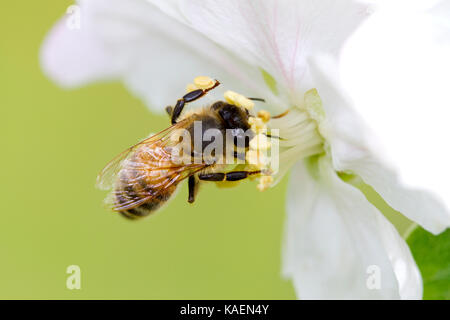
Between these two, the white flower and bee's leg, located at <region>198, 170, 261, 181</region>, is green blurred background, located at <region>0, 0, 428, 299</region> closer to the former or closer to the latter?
the white flower

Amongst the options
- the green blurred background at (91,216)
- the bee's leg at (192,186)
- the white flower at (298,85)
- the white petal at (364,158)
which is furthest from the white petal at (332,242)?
the green blurred background at (91,216)

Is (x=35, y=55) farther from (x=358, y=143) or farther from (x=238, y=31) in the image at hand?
(x=358, y=143)

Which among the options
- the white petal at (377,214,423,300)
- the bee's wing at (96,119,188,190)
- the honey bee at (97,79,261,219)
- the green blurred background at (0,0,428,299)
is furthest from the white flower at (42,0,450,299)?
the green blurred background at (0,0,428,299)

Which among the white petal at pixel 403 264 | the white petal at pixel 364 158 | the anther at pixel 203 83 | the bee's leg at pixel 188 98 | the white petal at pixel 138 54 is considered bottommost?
the white petal at pixel 403 264

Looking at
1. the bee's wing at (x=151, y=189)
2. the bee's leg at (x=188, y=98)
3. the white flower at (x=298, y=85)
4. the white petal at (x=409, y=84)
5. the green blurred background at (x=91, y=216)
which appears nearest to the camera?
the white petal at (x=409, y=84)

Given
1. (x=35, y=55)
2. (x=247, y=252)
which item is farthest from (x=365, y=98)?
(x=35, y=55)

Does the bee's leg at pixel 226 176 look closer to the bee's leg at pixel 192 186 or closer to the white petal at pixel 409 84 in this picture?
the bee's leg at pixel 192 186
